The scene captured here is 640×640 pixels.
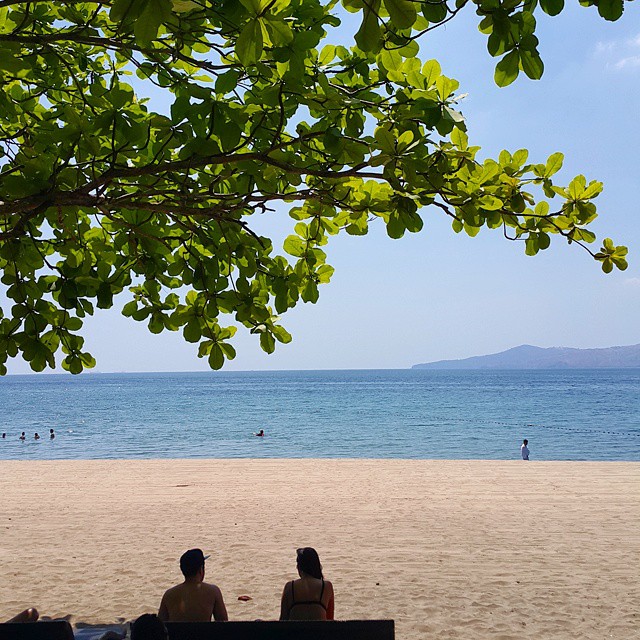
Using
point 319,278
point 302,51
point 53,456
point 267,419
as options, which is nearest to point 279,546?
point 319,278

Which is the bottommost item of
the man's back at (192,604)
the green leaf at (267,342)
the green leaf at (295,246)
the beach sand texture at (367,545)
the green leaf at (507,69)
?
the beach sand texture at (367,545)

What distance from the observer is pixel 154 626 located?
164 inches

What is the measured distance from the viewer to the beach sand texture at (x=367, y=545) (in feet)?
25.8

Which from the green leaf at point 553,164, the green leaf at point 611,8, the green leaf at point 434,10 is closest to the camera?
the green leaf at point 611,8

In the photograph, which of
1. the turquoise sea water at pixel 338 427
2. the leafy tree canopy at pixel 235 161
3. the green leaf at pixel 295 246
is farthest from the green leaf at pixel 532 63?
the turquoise sea water at pixel 338 427

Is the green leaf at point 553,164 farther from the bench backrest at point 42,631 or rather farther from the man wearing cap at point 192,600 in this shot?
the man wearing cap at point 192,600

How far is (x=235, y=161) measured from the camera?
314 cm

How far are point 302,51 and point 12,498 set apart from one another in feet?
54.8

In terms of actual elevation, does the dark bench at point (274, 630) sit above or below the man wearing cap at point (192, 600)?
above

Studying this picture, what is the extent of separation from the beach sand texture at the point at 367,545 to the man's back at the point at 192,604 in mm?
2131

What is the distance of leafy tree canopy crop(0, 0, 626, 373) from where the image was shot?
267cm

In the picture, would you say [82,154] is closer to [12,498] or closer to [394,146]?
[394,146]

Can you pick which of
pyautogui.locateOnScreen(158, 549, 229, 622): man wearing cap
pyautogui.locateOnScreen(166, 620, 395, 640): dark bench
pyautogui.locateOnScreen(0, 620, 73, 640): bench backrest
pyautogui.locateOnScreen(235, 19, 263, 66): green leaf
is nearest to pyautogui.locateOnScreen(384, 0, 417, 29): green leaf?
pyautogui.locateOnScreen(235, 19, 263, 66): green leaf

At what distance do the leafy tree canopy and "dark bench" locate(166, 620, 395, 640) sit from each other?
1.70 m
